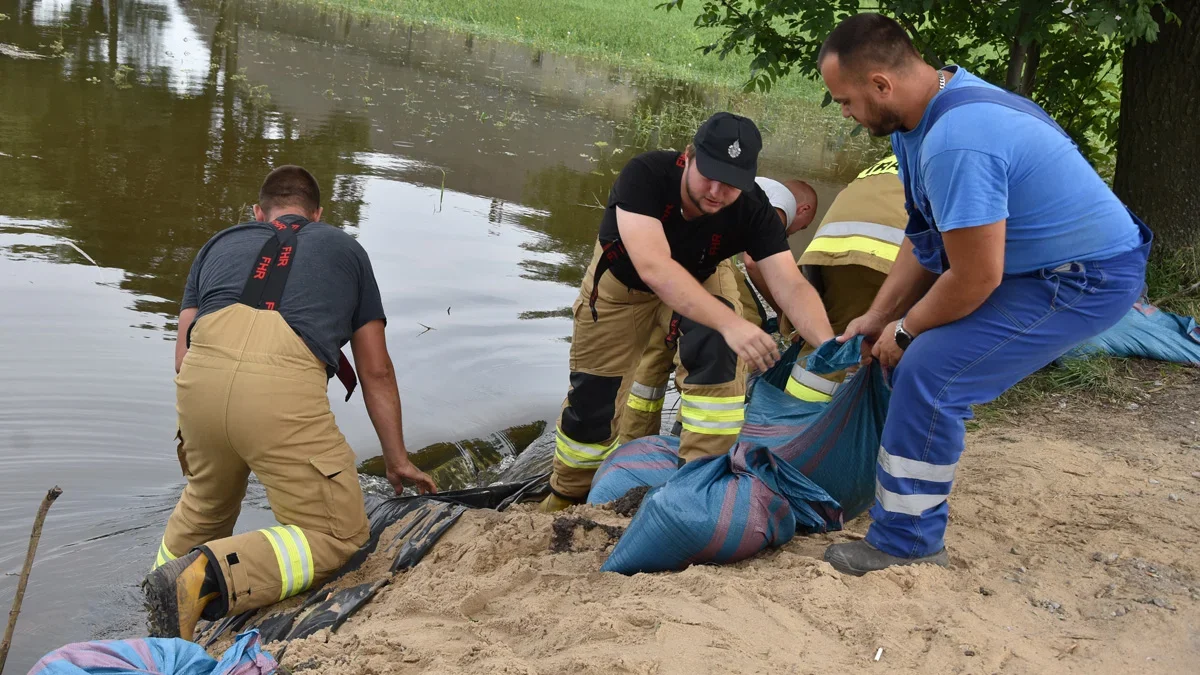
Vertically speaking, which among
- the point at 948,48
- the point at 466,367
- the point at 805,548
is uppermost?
the point at 948,48

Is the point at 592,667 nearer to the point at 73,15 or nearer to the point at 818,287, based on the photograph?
the point at 818,287

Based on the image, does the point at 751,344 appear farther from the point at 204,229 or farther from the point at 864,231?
the point at 204,229

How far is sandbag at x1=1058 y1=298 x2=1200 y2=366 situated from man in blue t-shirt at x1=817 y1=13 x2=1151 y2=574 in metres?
3.02

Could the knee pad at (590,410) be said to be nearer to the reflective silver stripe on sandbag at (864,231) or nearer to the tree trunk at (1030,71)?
the reflective silver stripe on sandbag at (864,231)

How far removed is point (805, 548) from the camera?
3389 mm

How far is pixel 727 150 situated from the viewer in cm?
364

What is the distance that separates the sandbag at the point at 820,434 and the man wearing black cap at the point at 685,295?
0.11 m

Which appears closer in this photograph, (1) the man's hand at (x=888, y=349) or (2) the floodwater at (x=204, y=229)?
(1) the man's hand at (x=888, y=349)

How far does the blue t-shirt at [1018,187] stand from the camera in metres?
2.67

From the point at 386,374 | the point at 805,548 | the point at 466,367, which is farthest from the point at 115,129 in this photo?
the point at 805,548

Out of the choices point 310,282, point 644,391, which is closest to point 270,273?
point 310,282

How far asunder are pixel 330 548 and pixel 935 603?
196 centimetres


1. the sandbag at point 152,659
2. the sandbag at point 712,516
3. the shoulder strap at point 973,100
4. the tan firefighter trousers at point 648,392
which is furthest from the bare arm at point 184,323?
the shoulder strap at point 973,100

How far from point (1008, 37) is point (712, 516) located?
15.0 ft
